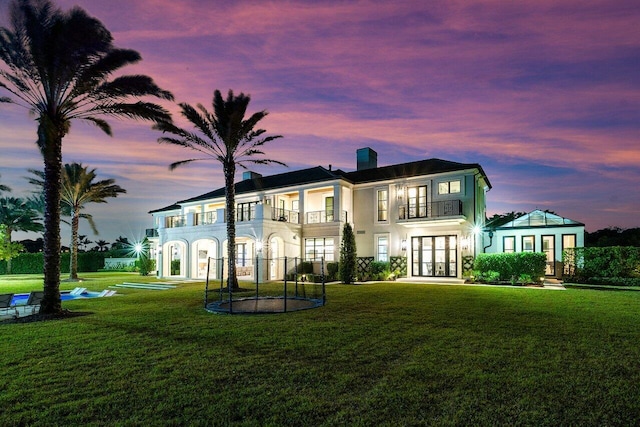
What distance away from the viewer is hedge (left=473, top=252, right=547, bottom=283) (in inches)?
741

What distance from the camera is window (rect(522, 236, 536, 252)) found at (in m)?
24.4

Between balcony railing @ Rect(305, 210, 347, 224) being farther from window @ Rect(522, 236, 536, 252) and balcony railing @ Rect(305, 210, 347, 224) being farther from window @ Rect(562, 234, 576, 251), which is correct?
window @ Rect(562, 234, 576, 251)

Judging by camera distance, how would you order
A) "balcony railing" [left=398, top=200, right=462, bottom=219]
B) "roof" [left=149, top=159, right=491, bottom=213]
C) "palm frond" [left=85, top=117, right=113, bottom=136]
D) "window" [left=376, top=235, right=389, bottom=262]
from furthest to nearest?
"window" [left=376, top=235, right=389, bottom=262] → "roof" [left=149, top=159, right=491, bottom=213] → "balcony railing" [left=398, top=200, right=462, bottom=219] → "palm frond" [left=85, top=117, right=113, bottom=136]

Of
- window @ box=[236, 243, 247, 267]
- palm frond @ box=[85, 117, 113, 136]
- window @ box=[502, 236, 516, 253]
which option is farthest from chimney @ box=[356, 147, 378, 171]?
palm frond @ box=[85, 117, 113, 136]

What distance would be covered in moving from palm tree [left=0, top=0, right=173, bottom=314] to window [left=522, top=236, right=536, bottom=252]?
25.0m

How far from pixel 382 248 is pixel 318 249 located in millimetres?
4399

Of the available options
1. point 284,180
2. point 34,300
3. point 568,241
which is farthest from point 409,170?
point 34,300

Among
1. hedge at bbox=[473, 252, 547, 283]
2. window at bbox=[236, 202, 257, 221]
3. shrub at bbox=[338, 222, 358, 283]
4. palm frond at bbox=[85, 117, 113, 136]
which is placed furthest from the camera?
window at bbox=[236, 202, 257, 221]

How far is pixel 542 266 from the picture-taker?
18.8 metres

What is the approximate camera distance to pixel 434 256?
21.9 metres

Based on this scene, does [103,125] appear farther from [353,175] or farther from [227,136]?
[353,175]

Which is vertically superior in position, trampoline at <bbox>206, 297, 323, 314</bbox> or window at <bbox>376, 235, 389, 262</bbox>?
window at <bbox>376, 235, 389, 262</bbox>

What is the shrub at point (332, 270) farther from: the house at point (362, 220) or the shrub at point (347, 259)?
the shrub at point (347, 259)

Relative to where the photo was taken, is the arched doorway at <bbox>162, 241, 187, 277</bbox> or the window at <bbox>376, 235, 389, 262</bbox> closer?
the window at <bbox>376, 235, 389, 262</bbox>
